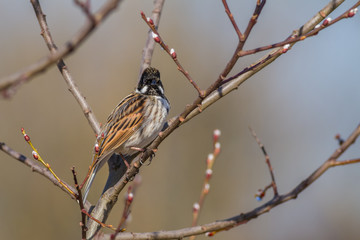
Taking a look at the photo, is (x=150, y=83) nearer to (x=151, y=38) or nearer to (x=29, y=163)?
(x=151, y=38)

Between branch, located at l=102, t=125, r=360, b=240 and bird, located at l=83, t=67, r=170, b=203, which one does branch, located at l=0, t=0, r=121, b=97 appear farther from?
bird, located at l=83, t=67, r=170, b=203

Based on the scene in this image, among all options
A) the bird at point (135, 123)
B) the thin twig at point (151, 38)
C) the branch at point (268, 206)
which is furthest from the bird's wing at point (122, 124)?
the branch at point (268, 206)

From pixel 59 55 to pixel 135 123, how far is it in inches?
103

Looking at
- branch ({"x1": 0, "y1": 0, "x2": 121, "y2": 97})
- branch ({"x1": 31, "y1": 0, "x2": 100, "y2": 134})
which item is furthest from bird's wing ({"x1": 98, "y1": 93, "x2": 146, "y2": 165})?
branch ({"x1": 0, "y1": 0, "x2": 121, "y2": 97})

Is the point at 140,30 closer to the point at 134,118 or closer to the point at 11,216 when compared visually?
the point at 11,216

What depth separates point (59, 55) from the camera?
1.14 m

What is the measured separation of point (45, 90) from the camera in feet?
31.5

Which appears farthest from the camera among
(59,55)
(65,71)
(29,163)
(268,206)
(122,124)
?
(122,124)

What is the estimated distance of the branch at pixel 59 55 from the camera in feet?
3.59

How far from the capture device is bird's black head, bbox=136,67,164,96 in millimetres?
3766

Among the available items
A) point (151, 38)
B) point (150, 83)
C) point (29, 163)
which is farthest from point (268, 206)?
point (150, 83)

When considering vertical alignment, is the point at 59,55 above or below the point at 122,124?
below

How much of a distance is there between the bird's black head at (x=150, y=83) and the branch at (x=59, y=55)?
2.49 meters

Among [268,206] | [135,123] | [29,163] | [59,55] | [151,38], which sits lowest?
[268,206]
